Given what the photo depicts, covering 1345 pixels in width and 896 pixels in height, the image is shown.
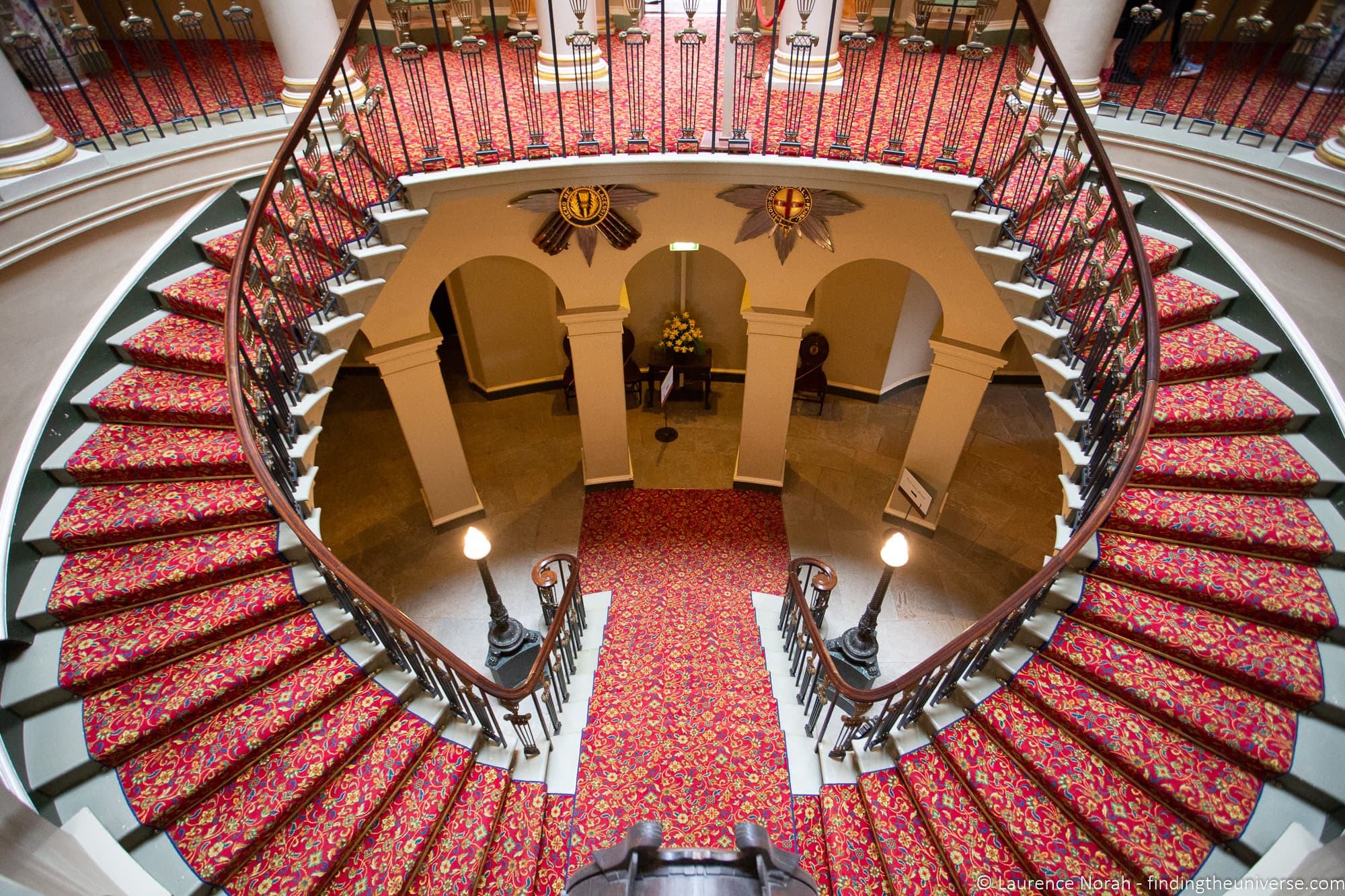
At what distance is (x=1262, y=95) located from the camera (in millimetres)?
5430

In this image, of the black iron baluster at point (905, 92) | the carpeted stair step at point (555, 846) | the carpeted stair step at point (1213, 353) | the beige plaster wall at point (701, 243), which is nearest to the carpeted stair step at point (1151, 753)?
the carpeted stair step at point (555, 846)

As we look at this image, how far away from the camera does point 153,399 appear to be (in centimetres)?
383

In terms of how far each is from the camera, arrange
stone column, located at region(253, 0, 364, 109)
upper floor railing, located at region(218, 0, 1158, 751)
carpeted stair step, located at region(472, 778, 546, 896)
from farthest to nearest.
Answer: stone column, located at region(253, 0, 364, 109), carpeted stair step, located at region(472, 778, 546, 896), upper floor railing, located at region(218, 0, 1158, 751)

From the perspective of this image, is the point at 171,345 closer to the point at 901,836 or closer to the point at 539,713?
the point at 539,713

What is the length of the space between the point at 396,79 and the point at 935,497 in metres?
6.53

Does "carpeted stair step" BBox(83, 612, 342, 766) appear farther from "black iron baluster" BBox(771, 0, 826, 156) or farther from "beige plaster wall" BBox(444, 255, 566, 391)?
"beige plaster wall" BBox(444, 255, 566, 391)

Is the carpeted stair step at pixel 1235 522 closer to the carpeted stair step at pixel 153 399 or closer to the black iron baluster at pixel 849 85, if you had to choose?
the black iron baluster at pixel 849 85

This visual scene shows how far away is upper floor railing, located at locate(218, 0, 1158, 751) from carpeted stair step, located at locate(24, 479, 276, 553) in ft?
1.14

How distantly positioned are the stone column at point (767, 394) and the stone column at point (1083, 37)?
2.68 meters

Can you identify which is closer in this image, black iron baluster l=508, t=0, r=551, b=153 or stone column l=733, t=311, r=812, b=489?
black iron baluster l=508, t=0, r=551, b=153

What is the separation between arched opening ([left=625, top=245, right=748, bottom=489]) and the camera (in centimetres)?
842

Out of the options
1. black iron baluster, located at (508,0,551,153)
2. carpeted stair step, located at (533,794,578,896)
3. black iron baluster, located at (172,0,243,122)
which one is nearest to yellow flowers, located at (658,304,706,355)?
black iron baluster, located at (508,0,551,153)

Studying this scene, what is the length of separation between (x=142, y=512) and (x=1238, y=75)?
902 cm

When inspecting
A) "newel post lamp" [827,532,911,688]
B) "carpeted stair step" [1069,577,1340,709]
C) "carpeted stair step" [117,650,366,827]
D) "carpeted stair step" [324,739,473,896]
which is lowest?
"newel post lamp" [827,532,911,688]
